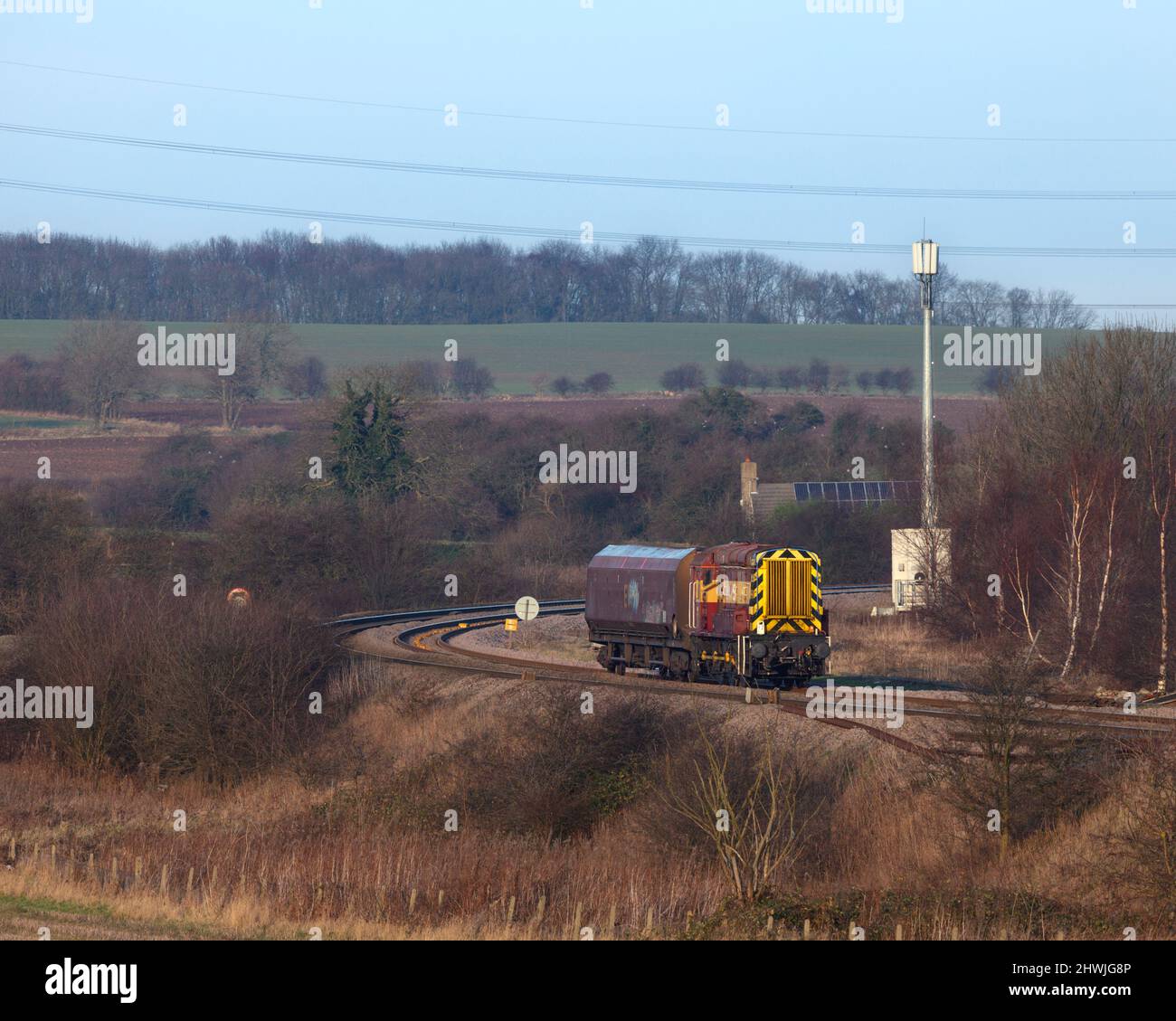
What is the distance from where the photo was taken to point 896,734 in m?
24.3

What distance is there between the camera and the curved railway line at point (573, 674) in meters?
24.3

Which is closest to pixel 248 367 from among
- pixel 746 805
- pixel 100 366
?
pixel 100 366

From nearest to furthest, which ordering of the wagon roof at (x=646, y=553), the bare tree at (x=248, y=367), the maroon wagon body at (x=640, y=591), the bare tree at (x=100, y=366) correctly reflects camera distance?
the maroon wagon body at (x=640, y=591)
the wagon roof at (x=646, y=553)
the bare tree at (x=100, y=366)
the bare tree at (x=248, y=367)

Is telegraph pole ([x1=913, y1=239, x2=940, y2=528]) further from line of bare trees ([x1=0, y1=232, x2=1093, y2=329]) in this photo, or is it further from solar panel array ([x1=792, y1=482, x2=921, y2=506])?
line of bare trees ([x1=0, y1=232, x2=1093, y2=329])

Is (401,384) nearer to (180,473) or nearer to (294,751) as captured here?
(180,473)

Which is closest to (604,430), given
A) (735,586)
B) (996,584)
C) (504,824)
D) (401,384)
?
(401,384)

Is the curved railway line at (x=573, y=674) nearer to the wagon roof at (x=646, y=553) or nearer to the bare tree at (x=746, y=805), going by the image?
the bare tree at (x=746, y=805)

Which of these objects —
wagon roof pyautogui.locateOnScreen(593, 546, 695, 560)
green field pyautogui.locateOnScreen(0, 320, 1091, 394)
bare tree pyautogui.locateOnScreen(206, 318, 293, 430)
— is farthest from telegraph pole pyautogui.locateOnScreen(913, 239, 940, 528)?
green field pyautogui.locateOnScreen(0, 320, 1091, 394)

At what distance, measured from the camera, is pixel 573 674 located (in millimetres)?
34438

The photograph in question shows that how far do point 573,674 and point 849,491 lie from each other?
45102 mm

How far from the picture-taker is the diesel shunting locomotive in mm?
30922

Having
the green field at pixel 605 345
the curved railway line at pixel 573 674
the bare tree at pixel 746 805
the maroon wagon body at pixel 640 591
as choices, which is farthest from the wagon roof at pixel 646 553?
the green field at pixel 605 345

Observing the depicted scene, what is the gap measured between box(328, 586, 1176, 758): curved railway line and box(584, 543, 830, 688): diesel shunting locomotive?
1.97 feet

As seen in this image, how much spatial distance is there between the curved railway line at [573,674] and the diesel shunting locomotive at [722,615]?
599mm
